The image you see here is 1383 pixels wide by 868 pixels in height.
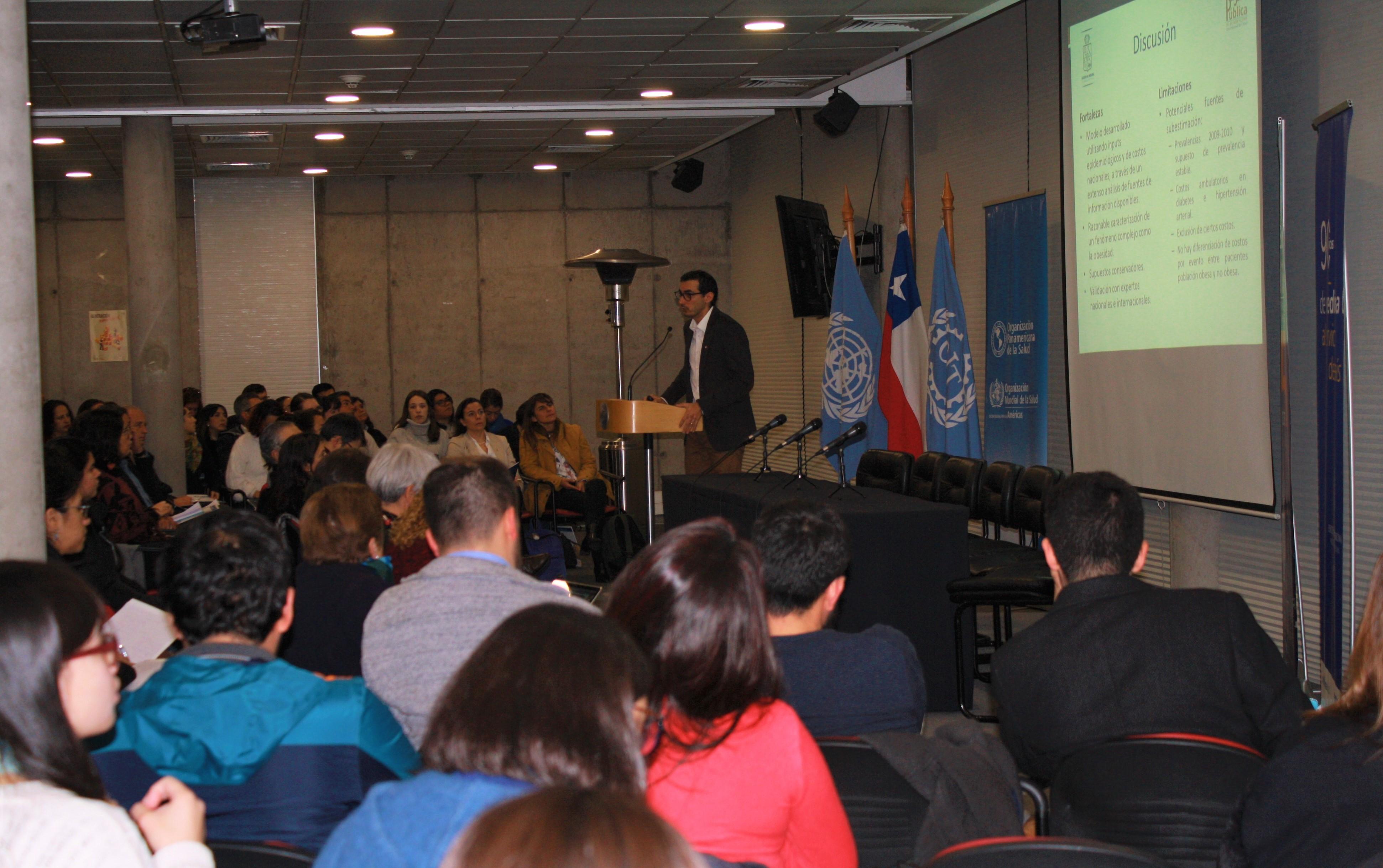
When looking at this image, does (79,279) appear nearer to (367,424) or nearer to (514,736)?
(367,424)

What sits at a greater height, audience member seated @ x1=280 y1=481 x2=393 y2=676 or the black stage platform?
audience member seated @ x1=280 y1=481 x2=393 y2=676

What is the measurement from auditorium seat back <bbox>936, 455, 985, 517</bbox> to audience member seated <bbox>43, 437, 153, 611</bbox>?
364 cm

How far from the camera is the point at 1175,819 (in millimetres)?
1876

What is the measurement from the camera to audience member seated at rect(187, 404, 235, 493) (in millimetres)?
8852

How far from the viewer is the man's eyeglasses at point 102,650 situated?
1521 mm

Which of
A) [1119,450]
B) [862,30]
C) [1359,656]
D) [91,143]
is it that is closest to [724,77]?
[862,30]

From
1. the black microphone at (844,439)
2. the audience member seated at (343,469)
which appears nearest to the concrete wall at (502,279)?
the black microphone at (844,439)

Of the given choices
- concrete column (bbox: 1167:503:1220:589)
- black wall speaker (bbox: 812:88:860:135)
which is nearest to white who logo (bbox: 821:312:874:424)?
black wall speaker (bbox: 812:88:860:135)

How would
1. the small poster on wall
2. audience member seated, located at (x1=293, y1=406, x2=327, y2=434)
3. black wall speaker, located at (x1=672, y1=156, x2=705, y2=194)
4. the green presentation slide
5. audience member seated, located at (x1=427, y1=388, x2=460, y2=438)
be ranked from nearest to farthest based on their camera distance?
the green presentation slide < audience member seated, located at (x1=293, y1=406, x2=327, y2=434) < audience member seated, located at (x1=427, y1=388, x2=460, y2=438) < black wall speaker, located at (x1=672, y1=156, x2=705, y2=194) < the small poster on wall

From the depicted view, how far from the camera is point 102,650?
1.57 m

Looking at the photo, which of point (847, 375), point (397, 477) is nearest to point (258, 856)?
point (397, 477)

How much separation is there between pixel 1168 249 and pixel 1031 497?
126 cm

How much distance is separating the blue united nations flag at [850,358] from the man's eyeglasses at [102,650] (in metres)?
6.61

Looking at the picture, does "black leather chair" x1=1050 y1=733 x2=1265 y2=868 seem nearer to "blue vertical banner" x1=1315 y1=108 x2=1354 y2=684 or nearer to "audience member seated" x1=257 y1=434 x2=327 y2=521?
"blue vertical banner" x1=1315 y1=108 x2=1354 y2=684
